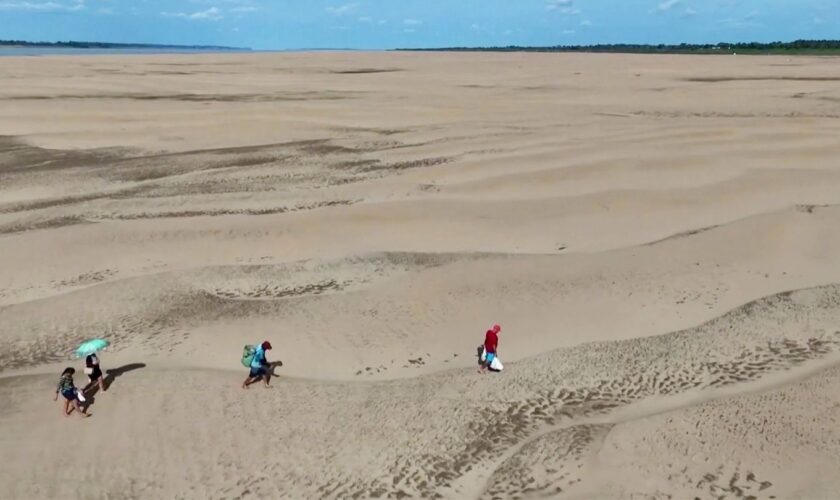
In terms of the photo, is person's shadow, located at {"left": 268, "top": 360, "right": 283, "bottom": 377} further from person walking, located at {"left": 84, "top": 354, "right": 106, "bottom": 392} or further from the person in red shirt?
the person in red shirt

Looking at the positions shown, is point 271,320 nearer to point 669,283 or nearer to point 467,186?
point 669,283

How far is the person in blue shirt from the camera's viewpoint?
802cm

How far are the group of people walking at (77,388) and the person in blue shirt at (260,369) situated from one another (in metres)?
1.69

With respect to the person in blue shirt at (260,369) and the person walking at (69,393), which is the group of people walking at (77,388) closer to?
the person walking at (69,393)

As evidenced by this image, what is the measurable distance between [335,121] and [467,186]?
12.7 meters

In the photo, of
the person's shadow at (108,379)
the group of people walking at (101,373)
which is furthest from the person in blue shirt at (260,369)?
the person's shadow at (108,379)

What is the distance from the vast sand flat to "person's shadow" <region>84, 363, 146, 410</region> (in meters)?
0.06

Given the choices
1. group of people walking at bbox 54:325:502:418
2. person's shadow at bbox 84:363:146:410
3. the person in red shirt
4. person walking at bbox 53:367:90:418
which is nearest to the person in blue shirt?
group of people walking at bbox 54:325:502:418

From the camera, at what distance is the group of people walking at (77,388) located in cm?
743

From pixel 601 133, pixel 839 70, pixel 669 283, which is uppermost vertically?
pixel 839 70

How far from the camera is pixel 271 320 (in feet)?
32.5

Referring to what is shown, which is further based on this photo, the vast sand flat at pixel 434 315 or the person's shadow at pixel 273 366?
the person's shadow at pixel 273 366

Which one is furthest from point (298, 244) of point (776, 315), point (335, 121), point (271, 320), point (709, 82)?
point (709, 82)

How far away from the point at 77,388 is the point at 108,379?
674 mm
